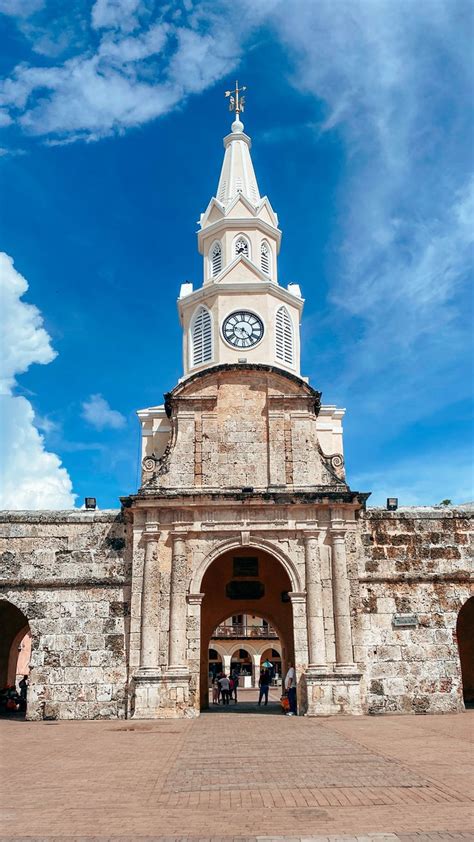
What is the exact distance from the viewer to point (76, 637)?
69.8 ft

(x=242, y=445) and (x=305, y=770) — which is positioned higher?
(x=242, y=445)

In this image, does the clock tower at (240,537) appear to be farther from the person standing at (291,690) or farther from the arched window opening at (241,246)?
the arched window opening at (241,246)

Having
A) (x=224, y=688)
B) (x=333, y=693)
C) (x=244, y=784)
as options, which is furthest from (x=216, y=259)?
(x=244, y=784)

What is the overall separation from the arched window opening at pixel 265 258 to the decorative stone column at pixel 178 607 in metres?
15.0

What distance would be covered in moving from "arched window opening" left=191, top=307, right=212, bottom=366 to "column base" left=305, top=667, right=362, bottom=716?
534 inches

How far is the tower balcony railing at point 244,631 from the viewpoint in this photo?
56844 millimetres

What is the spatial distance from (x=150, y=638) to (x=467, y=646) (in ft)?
40.2

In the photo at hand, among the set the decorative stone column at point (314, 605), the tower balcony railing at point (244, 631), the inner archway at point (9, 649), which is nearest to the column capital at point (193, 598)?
the decorative stone column at point (314, 605)

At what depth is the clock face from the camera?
28.3 m

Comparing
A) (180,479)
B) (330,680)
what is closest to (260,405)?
(180,479)

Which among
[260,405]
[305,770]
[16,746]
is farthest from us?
[260,405]

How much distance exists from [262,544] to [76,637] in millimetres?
6267

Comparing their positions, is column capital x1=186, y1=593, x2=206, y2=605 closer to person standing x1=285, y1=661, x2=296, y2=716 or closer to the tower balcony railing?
person standing x1=285, y1=661, x2=296, y2=716

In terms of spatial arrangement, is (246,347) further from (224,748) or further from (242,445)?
(224,748)
